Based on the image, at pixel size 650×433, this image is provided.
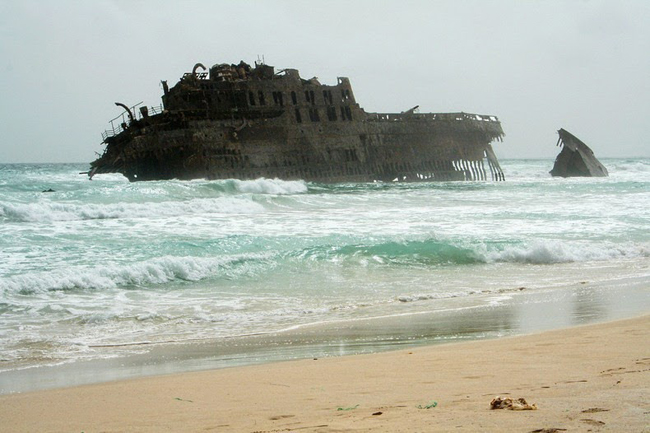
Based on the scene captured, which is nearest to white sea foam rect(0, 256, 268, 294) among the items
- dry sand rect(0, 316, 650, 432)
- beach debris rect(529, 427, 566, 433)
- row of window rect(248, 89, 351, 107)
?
dry sand rect(0, 316, 650, 432)

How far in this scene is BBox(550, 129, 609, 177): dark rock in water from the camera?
50500mm

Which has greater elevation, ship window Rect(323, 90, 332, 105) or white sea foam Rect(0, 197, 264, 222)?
ship window Rect(323, 90, 332, 105)

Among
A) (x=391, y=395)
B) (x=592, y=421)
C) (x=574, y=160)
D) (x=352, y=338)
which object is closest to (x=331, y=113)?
(x=574, y=160)

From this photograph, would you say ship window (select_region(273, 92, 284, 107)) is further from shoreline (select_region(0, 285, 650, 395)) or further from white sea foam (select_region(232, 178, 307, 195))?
shoreline (select_region(0, 285, 650, 395))

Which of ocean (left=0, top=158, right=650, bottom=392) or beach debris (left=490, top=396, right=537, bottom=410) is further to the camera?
ocean (left=0, top=158, right=650, bottom=392)

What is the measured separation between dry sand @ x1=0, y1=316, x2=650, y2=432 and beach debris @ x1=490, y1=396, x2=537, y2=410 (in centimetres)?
7

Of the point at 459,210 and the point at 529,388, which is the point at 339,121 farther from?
the point at 529,388

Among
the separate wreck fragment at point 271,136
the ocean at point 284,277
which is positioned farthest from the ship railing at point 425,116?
the ocean at point 284,277

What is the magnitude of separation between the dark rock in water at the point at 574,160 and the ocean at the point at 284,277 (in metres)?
26.9

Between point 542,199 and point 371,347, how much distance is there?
79.4ft

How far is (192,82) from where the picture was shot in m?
37.3

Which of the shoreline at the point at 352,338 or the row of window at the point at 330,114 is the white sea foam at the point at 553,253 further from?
the row of window at the point at 330,114

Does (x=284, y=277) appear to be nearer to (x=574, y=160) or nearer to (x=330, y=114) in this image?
(x=330, y=114)

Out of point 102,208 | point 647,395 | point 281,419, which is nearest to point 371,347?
point 281,419
